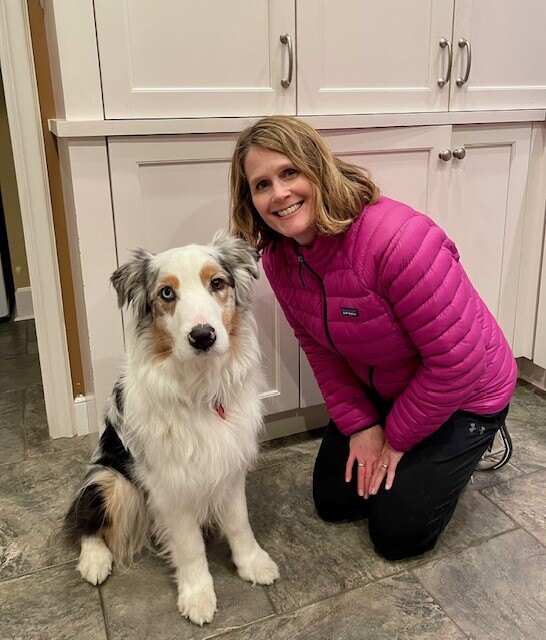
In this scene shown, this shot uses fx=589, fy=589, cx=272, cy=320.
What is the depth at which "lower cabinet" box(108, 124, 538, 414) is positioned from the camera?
5.76ft

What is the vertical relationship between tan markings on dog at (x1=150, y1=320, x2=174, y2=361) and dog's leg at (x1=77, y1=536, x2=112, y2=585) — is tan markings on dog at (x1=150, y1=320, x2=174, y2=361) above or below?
above

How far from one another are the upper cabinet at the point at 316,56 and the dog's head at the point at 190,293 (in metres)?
0.54

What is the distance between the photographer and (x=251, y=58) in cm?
178

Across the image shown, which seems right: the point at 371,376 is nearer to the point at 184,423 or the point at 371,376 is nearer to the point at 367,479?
the point at 367,479

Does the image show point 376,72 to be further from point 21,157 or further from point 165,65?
point 21,157

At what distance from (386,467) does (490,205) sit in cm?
120

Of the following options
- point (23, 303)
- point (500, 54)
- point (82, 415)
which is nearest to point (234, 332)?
point (82, 415)

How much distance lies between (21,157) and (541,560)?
208 cm

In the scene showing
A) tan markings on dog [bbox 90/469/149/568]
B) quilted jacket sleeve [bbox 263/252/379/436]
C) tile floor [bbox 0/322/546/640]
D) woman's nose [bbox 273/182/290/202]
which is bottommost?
tile floor [bbox 0/322/546/640]

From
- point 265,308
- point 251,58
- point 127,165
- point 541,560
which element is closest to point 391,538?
point 541,560

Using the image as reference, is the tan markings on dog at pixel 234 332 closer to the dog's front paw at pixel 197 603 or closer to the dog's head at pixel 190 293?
the dog's head at pixel 190 293

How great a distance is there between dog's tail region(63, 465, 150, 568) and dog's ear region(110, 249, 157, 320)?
0.49 m

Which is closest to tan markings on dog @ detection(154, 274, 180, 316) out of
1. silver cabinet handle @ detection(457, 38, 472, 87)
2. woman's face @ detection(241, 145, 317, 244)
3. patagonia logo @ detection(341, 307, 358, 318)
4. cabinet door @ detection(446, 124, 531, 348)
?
woman's face @ detection(241, 145, 317, 244)

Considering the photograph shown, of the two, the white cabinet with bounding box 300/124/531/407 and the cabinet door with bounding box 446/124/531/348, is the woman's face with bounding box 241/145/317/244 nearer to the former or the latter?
the white cabinet with bounding box 300/124/531/407
